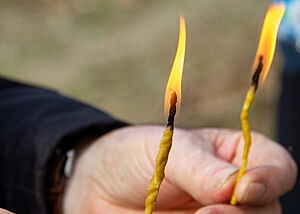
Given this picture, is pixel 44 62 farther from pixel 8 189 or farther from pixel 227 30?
pixel 8 189

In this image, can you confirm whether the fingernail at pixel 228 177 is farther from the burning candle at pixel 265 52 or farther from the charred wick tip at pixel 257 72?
the charred wick tip at pixel 257 72

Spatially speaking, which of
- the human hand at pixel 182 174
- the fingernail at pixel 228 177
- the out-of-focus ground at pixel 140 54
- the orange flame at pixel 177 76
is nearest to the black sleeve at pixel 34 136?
the human hand at pixel 182 174

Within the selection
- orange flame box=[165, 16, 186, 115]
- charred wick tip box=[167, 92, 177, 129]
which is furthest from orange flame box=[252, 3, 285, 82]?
charred wick tip box=[167, 92, 177, 129]

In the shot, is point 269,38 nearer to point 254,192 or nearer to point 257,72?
point 257,72

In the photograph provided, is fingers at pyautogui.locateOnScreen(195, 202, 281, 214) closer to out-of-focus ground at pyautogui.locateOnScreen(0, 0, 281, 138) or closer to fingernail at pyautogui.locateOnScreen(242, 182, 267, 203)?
fingernail at pyautogui.locateOnScreen(242, 182, 267, 203)

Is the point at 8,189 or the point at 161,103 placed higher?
the point at 8,189

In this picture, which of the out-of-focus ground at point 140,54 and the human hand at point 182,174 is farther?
the out-of-focus ground at point 140,54

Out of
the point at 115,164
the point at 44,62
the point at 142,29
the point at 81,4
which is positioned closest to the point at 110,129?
the point at 115,164

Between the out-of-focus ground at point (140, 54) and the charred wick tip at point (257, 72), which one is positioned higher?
the charred wick tip at point (257, 72)

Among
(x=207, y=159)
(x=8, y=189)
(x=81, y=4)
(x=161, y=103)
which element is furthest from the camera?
(x=81, y=4)
